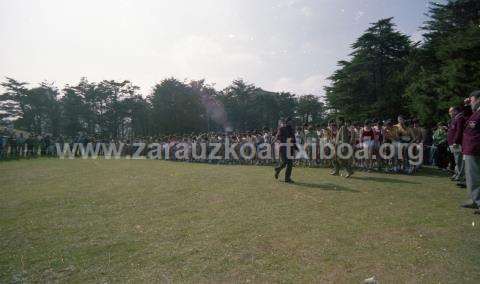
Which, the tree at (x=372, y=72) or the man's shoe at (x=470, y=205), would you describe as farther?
the tree at (x=372, y=72)

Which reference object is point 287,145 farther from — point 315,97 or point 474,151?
point 315,97

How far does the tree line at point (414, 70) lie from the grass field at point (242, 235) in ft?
46.2

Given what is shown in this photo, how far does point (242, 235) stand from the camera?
18.8 feet

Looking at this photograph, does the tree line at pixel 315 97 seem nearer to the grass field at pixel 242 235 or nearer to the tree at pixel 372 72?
the tree at pixel 372 72

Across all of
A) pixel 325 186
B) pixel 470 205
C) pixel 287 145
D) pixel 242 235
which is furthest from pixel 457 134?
pixel 242 235

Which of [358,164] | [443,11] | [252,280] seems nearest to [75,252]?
[252,280]

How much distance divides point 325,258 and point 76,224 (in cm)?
479

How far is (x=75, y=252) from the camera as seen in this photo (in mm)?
5102

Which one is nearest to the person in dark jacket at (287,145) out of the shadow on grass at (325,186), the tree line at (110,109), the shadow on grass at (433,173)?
the shadow on grass at (325,186)

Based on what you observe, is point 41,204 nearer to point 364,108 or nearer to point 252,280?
point 252,280

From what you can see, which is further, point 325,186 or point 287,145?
point 287,145

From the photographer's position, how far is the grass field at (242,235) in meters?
4.33

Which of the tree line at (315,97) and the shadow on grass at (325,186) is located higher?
the tree line at (315,97)

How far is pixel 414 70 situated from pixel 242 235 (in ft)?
90.6
